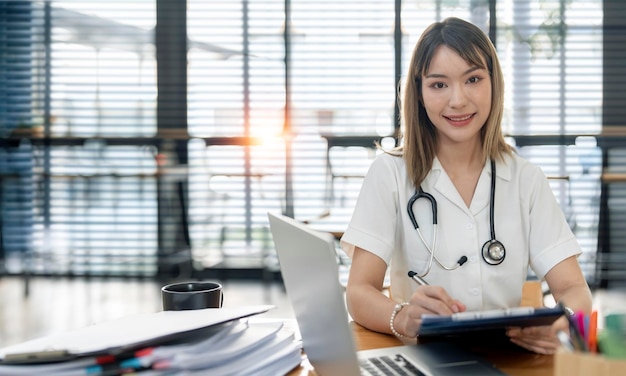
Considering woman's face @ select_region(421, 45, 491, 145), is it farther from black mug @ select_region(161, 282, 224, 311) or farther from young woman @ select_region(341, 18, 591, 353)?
black mug @ select_region(161, 282, 224, 311)

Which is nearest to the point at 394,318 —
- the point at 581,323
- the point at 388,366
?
the point at 388,366

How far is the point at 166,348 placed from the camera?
30.5 inches

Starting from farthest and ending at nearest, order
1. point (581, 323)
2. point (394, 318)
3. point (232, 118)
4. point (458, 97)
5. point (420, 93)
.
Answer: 1. point (232, 118)
2. point (420, 93)
3. point (458, 97)
4. point (394, 318)
5. point (581, 323)

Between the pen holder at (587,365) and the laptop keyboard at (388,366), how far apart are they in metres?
0.28

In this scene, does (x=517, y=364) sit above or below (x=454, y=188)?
below

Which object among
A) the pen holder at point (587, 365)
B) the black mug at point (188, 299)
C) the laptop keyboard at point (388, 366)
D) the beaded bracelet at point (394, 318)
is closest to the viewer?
the pen holder at point (587, 365)

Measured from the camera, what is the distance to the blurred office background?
440 cm

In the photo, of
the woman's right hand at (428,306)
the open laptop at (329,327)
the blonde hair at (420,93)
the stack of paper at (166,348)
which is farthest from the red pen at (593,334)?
the blonde hair at (420,93)

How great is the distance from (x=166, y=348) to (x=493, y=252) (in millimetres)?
837

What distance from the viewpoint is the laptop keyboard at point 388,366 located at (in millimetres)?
880

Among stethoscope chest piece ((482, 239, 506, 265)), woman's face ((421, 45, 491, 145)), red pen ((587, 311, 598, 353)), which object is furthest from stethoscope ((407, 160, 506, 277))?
red pen ((587, 311, 598, 353))

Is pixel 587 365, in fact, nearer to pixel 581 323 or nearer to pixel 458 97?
pixel 581 323

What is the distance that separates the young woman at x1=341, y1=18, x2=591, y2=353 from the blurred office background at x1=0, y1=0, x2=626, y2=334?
2895mm

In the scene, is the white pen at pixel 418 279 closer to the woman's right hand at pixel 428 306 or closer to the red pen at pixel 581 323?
the woman's right hand at pixel 428 306
